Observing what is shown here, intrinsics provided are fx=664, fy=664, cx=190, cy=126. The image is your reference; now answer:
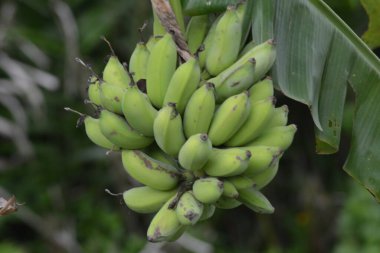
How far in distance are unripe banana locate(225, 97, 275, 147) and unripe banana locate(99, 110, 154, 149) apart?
0.15 meters

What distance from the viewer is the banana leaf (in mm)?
1154

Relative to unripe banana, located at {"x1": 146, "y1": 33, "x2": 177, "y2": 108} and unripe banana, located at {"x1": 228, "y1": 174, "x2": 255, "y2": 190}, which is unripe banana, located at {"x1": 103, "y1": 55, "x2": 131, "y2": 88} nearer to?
unripe banana, located at {"x1": 146, "y1": 33, "x2": 177, "y2": 108}

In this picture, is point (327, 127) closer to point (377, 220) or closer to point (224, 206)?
point (224, 206)

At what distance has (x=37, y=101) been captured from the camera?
8.69ft

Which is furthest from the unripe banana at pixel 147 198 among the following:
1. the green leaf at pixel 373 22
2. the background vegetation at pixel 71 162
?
the background vegetation at pixel 71 162

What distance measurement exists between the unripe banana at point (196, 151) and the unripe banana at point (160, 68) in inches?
4.2

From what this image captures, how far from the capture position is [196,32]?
3.68 ft

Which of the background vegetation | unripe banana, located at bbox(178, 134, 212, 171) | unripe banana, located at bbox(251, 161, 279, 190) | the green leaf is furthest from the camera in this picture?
the background vegetation

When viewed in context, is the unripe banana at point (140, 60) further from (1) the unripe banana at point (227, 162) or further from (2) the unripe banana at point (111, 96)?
(1) the unripe banana at point (227, 162)

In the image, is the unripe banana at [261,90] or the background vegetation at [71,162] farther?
the background vegetation at [71,162]

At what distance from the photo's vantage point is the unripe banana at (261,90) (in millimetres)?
1063

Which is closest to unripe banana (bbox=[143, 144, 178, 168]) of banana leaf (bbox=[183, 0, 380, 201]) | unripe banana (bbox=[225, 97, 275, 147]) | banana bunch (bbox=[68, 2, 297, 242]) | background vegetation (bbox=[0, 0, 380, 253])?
banana bunch (bbox=[68, 2, 297, 242])

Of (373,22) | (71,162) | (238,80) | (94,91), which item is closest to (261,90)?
(238,80)

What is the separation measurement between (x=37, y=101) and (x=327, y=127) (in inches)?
66.6
